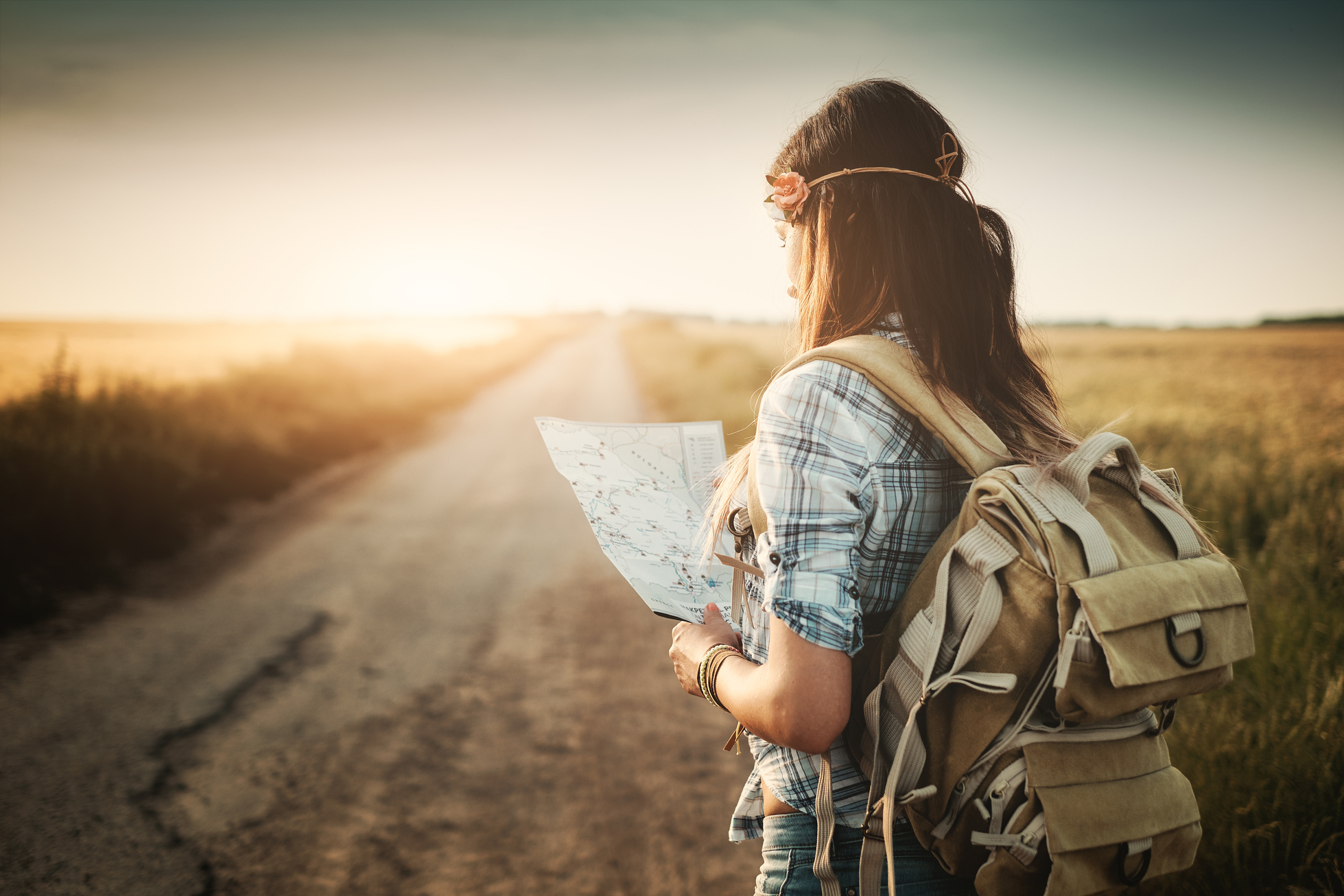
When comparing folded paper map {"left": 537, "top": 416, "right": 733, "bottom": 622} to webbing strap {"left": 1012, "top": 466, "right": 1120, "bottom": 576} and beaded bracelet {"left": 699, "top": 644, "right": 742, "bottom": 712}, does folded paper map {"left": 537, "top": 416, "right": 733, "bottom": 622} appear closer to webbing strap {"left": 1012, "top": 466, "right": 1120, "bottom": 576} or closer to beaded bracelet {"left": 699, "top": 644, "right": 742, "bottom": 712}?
beaded bracelet {"left": 699, "top": 644, "right": 742, "bottom": 712}

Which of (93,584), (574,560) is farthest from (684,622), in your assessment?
(93,584)

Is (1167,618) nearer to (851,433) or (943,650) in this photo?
(943,650)

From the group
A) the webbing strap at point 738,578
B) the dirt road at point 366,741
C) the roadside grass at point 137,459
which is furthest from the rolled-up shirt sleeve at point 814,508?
the roadside grass at point 137,459

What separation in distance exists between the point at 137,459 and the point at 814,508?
7638 millimetres

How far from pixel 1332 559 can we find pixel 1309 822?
290cm

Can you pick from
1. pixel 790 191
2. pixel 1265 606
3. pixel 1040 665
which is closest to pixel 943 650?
pixel 1040 665

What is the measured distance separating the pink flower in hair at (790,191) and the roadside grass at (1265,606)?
30 centimetres

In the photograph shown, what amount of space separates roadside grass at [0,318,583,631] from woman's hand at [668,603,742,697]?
5.08 meters

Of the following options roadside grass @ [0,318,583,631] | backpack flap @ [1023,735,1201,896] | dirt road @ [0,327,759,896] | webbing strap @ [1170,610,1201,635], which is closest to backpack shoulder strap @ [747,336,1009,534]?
webbing strap @ [1170,610,1201,635]

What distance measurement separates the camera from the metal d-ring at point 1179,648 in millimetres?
950

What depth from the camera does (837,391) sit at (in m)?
0.99

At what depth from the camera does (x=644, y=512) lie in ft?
4.75

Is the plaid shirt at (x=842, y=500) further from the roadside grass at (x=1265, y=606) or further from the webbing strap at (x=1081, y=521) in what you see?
the roadside grass at (x=1265, y=606)

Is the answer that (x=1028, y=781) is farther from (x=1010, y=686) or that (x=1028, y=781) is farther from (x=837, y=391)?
(x=837, y=391)
